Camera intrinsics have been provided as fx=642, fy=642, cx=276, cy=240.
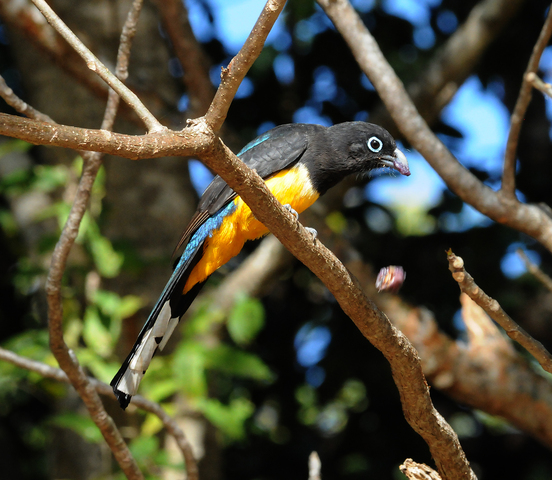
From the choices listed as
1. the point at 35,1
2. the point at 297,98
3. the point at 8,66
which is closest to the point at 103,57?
the point at 297,98

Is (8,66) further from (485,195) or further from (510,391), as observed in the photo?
(510,391)

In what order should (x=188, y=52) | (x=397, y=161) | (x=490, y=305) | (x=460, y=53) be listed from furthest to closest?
(x=460, y=53) < (x=188, y=52) < (x=397, y=161) < (x=490, y=305)

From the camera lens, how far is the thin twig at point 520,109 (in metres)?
3.55

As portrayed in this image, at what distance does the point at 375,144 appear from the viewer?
4.08m

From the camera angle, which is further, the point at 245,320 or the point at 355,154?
the point at 245,320

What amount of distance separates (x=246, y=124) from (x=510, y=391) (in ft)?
11.6

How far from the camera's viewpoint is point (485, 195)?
155 inches

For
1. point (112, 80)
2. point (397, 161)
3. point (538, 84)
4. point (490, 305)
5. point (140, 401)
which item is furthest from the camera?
point (397, 161)

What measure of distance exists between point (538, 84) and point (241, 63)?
1949 mm

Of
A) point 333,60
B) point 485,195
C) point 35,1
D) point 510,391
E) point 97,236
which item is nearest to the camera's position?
point 35,1

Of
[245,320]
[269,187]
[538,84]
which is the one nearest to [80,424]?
[245,320]

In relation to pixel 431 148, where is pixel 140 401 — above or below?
Answer: below

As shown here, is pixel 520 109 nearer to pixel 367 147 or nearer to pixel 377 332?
pixel 367 147

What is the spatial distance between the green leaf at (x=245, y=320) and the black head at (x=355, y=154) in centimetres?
104
